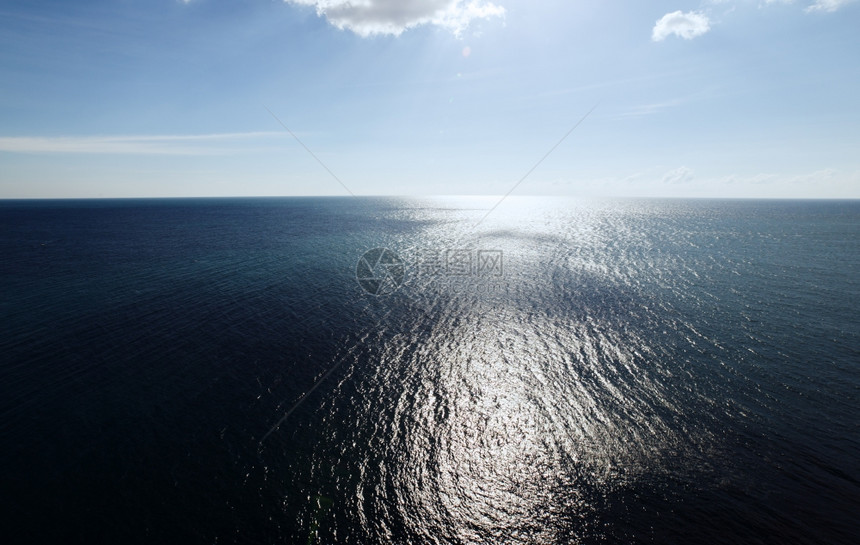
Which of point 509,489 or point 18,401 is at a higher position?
point 18,401

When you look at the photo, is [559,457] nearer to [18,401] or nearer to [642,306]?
[642,306]

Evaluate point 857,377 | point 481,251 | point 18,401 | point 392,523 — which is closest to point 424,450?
point 392,523

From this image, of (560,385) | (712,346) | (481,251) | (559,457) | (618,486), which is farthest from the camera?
(481,251)

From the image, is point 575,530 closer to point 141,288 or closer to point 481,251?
point 141,288

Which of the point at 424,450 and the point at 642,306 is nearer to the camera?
the point at 424,450

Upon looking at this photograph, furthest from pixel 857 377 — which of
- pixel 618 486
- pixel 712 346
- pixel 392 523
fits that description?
pixel 392 523

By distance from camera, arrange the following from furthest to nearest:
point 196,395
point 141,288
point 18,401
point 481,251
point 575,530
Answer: point 481,251 → point 141,288 → point 196,395 → point 18,401 → point 575,530
